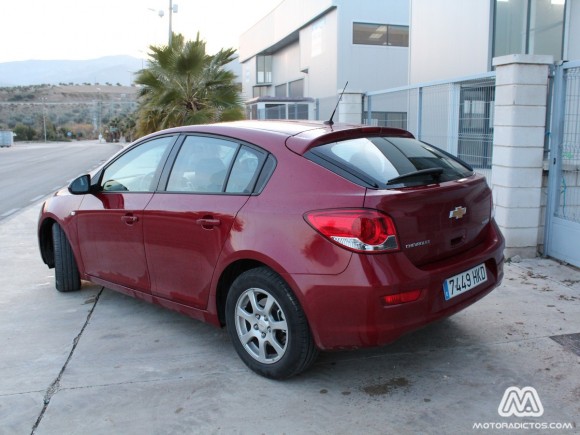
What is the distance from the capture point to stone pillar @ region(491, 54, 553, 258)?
582 centimetres

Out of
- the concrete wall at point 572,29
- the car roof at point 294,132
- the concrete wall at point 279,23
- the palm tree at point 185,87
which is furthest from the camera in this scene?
the concrete wall at point 279,23

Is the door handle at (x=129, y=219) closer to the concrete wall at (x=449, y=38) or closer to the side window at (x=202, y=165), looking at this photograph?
the side window at (x=202, y=165)

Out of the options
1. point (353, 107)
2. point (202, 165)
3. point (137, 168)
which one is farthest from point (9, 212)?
point (202, 165)

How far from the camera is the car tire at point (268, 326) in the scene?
324 centimetres

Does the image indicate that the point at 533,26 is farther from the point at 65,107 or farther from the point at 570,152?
the point at 65,107

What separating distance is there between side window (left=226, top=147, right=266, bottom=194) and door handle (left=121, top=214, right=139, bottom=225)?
0.97m

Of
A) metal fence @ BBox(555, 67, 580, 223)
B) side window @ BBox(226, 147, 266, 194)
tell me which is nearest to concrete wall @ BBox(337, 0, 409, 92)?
metal fence @ BBox(555, 67, 580, 223)

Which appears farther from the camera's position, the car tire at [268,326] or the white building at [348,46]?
the white building at [348,46]

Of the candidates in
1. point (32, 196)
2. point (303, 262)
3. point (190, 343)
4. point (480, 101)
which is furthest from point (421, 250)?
point (32, 196)

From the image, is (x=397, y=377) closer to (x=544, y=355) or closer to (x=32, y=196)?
(x=544, y=355)

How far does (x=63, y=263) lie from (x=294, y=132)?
2873 mm

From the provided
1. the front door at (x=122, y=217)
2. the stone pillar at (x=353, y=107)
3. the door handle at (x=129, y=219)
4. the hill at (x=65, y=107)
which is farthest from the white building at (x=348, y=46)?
the hill at (x=65, y=107)

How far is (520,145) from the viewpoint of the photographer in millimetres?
5934

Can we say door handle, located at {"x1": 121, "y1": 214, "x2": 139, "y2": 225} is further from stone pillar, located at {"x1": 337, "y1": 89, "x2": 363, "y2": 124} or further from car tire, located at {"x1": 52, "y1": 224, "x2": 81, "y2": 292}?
stone pillar, located at {"x1": 337, "y1": 89, "x2": 363, "y2": 124}
